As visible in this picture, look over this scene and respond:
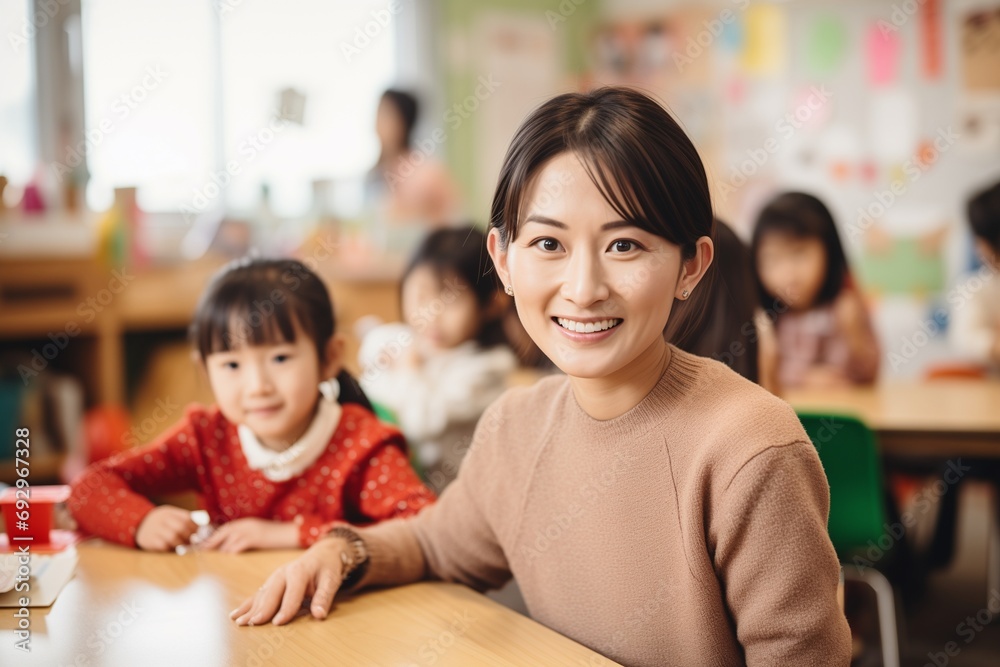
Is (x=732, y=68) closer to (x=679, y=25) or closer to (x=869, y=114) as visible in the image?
(x=679, y=25)

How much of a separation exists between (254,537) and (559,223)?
60 cm

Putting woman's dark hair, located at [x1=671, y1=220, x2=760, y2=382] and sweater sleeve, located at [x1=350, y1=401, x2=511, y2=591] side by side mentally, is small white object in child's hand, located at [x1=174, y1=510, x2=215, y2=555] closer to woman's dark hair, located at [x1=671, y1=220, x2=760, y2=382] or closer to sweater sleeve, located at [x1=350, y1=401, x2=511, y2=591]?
sweater sleeve, located at [x1=350, y1=401, x2=511, y2=591]

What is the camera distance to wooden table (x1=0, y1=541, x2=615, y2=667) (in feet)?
2.97

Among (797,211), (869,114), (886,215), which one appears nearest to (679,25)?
(869,114)

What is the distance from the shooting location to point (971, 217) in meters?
3.21

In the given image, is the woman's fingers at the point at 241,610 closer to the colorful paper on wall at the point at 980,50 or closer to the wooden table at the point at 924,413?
the wooden table at the point at 924,413

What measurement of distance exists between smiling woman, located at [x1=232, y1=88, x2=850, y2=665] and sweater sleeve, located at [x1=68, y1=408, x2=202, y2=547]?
12.9 inches

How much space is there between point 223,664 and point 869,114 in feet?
14.5

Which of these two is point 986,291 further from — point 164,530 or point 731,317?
point 164,530

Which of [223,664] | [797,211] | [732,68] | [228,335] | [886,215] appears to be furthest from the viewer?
[732,68]

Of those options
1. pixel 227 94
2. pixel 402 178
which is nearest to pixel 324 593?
pixel 402 178

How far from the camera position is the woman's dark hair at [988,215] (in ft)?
10.1

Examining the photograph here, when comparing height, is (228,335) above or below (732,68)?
below

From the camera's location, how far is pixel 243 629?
0.98 m
